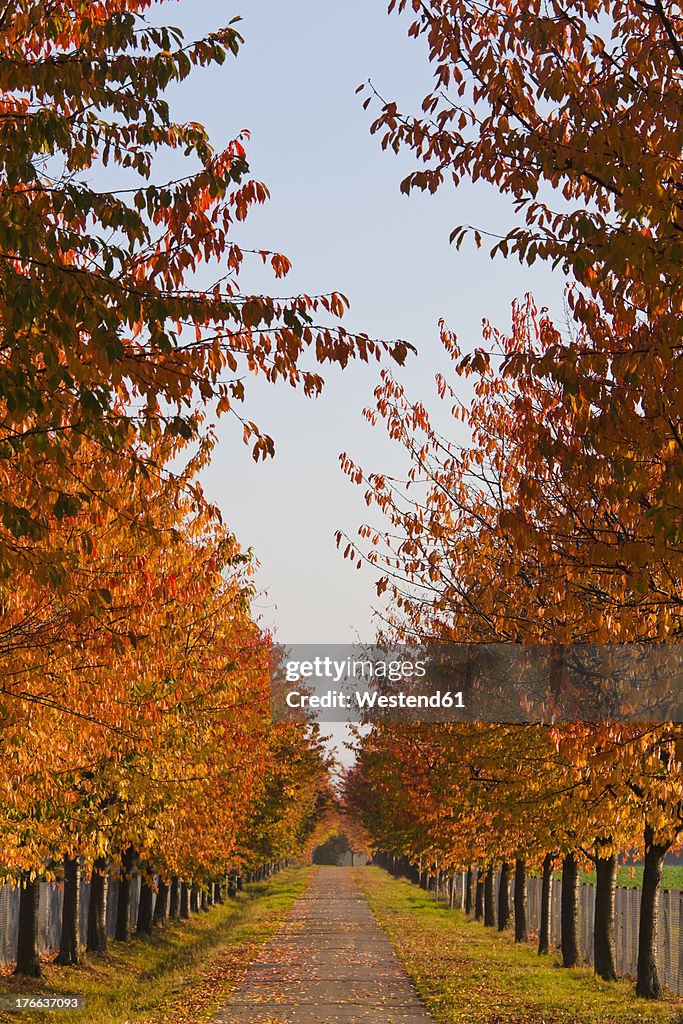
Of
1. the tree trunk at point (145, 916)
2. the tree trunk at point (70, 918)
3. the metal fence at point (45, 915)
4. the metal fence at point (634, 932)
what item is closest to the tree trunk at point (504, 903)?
the metal fence at point (634, 932)

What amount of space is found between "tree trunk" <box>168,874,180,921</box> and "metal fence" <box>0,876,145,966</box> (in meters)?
1.84

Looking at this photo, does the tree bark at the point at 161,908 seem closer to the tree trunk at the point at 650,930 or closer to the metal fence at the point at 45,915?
the metal fence at the point at 45,915

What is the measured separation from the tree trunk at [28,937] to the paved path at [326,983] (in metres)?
3.79

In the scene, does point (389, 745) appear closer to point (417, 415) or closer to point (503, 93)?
point (417, 415)

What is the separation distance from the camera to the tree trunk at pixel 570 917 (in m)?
24.8

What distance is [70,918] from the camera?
23.8m

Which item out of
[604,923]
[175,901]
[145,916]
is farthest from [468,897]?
[604,923]

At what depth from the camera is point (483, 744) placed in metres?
16.8

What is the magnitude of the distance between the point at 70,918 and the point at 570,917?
10.4m

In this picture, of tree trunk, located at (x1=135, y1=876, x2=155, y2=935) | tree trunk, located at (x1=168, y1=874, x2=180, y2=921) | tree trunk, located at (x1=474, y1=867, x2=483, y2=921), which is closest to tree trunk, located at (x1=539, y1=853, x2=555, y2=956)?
tree trunk, located at (x1=135, y1=876, x2=155, y2=935)

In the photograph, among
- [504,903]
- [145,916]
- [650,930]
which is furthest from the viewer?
[504,903]

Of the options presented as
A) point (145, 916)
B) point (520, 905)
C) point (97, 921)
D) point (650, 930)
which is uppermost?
point (650, 930)

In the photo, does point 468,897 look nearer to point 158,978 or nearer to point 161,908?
point 161,908

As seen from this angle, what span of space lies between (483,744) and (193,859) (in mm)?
14171
